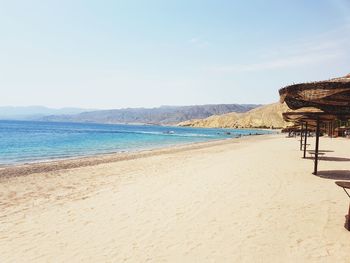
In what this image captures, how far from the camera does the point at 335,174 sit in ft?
38.9

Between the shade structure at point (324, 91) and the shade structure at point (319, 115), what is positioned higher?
the shade structure at point (324, 91)

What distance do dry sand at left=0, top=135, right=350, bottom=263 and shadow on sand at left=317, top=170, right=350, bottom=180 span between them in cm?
58

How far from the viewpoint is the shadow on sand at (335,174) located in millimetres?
11102

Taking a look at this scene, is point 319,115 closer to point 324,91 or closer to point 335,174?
point 335,174

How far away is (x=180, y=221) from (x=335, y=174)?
25.8 ft

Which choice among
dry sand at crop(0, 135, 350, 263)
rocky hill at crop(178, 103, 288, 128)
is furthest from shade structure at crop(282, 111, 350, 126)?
rocky hill at crop(178, 103, 288, 128)

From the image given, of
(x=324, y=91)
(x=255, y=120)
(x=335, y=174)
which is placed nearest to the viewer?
(x=324, y=91)

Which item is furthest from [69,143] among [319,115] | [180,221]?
[180,221]

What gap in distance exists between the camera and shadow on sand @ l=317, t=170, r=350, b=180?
11.1m

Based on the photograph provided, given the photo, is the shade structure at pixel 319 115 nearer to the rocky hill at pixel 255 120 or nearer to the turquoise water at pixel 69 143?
the turquoise water at pixel 69 143

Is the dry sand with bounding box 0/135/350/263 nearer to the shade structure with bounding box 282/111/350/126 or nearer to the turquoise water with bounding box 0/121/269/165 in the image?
the shade structure with bounding box 282/111/350/126

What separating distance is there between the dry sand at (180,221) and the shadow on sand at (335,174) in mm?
584

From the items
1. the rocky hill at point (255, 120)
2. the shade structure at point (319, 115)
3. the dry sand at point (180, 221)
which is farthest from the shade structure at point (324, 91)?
the rocky hill at point (255, 120)

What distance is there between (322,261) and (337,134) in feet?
152
